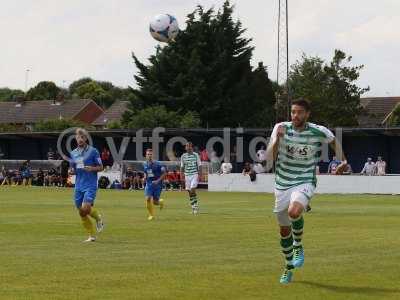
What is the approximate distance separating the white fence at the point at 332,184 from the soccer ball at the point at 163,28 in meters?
10.4

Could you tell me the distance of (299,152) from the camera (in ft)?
41.1

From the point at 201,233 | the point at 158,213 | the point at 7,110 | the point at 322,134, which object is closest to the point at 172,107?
the point at 158,213

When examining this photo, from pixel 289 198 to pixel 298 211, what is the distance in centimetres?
36

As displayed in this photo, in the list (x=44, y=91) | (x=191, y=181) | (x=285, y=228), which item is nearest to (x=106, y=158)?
(x=191, y=181)

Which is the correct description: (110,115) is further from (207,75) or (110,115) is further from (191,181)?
(191,181)

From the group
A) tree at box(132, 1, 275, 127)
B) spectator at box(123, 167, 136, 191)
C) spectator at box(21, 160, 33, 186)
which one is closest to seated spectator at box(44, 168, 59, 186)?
spectator at box(21, 160, 33, 186)

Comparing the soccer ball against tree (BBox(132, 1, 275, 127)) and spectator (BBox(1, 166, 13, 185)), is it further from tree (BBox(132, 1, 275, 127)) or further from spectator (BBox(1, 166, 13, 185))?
tree (BBox(132, 1, 275, 127))

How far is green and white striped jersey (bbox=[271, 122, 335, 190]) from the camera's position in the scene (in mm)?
12516

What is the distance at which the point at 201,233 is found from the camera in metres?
20.6

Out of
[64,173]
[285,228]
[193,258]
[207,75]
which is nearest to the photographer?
[285,228]

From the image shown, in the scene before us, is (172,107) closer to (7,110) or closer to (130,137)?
(130,137)

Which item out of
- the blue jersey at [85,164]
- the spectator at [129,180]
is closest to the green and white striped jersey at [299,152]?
the blue jersey at [85,164]

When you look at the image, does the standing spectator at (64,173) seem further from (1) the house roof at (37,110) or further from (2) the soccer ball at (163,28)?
(1) the house roof at (37,110)

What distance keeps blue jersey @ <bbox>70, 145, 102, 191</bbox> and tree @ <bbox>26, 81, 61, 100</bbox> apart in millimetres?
145913
